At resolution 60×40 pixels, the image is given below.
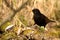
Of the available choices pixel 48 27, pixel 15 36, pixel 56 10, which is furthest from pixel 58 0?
pixel 15 36

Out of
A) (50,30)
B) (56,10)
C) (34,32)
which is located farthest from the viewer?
(56,10)

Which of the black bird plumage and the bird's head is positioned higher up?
the bird's head

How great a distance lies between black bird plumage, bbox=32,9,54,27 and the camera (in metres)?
10.6

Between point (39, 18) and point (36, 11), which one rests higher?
point (36, 11)

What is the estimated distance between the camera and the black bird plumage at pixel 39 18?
1056cm

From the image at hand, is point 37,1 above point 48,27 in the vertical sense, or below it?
above

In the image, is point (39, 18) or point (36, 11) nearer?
point (36, 11)

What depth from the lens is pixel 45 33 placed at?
8.79 m

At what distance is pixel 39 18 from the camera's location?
423 inches

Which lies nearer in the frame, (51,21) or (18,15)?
(18,15)

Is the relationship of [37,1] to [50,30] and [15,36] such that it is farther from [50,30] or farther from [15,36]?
[15,36]

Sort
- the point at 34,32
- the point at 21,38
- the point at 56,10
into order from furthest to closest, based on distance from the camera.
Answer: the point at 56,10, the point at 34,32, the point at 21,38

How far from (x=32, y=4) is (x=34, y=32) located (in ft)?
7.99

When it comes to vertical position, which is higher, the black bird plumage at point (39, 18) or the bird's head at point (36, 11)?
the bird's head at point (36, 11)
